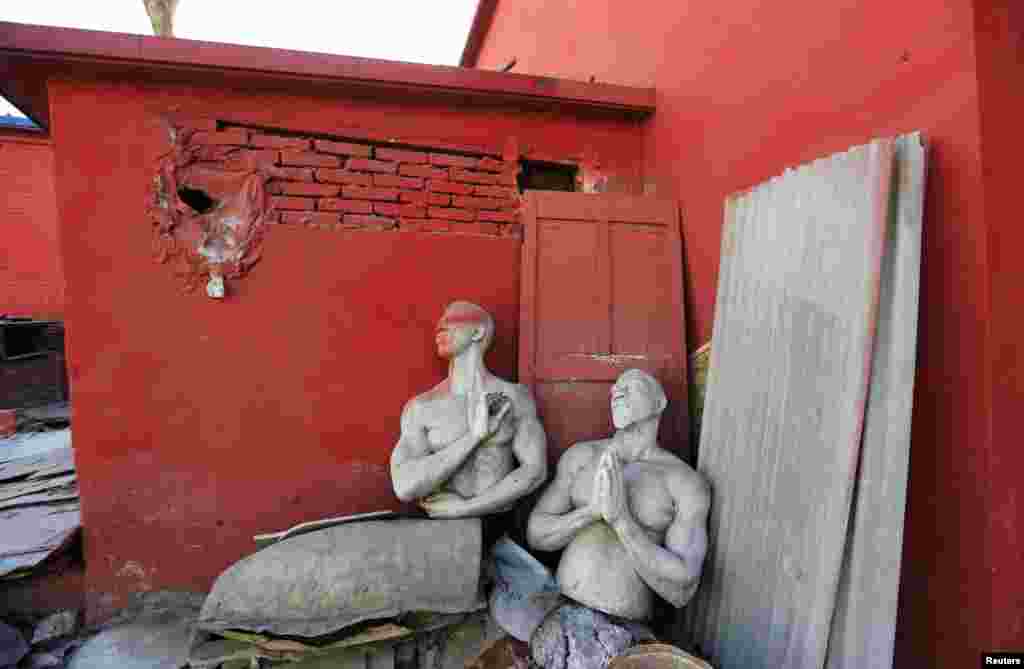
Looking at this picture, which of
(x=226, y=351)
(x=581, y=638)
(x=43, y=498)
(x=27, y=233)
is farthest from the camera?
(x=27, y=233)

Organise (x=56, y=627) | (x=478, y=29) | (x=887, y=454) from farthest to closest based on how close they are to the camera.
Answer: (x=478, y=29) → (x=56, y=627) → (x=887, y=454)

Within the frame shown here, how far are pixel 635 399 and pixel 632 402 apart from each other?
0.07ft

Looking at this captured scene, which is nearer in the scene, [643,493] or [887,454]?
[887,454]

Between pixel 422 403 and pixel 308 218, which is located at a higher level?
pixel 308 218

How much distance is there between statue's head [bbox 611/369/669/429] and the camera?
256cm

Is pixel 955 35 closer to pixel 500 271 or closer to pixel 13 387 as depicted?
pixel 500 271

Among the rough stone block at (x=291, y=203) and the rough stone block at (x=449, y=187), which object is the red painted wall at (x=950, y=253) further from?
the rough stone block at (x=291, y=203)

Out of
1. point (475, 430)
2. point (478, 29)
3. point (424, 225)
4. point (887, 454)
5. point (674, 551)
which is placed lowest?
point (674, 551)

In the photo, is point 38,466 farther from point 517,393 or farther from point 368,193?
point 517,393

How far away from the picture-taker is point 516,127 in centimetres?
368

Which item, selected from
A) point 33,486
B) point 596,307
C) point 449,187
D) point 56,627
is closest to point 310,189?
point 449,187

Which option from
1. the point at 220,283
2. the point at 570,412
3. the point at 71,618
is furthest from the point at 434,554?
the point at 71,618

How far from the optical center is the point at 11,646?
2.70m

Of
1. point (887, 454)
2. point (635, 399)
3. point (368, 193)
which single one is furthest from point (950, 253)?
point (368, 193)
